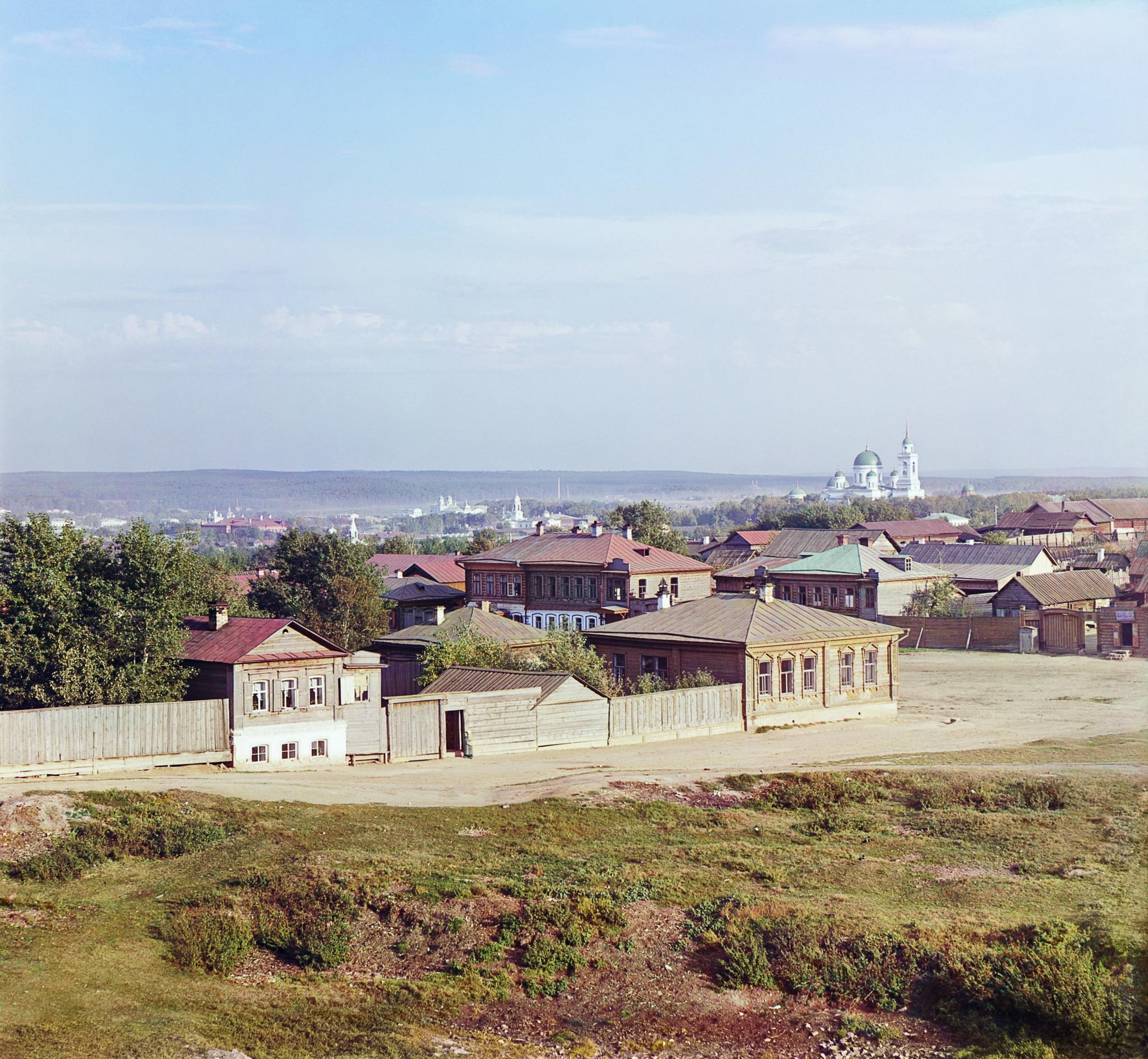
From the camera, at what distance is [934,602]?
87000 mm

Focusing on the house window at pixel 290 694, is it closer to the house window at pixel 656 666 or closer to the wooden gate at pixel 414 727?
the wooden gate at pixel 414 727

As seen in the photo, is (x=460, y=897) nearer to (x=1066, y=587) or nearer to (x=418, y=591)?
(x=418, y=591)

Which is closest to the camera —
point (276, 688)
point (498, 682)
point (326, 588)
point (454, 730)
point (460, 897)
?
point (460, 897)

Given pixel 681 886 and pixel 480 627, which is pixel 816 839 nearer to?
pixel 681 886

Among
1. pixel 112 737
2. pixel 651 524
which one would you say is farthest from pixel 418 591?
pixel 651 524

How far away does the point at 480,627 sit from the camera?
57188mm

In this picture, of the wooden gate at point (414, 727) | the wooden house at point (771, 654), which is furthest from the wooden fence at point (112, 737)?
the wooden house at point (771, 654)

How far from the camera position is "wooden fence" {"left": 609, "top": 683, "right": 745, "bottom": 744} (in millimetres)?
47094

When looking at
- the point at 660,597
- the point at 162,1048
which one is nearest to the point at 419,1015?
the point at 162,1048

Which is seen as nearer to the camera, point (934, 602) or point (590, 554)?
point (590, 554)

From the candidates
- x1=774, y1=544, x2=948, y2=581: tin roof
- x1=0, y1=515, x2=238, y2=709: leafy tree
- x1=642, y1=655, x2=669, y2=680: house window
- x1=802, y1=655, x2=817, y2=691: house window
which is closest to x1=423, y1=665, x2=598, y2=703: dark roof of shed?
x1=642, y1=655, x2=669, y2=680: house window

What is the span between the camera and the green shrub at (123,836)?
2769 cm

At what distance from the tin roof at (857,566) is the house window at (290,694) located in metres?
51.3

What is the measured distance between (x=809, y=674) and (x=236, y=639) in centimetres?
2353
